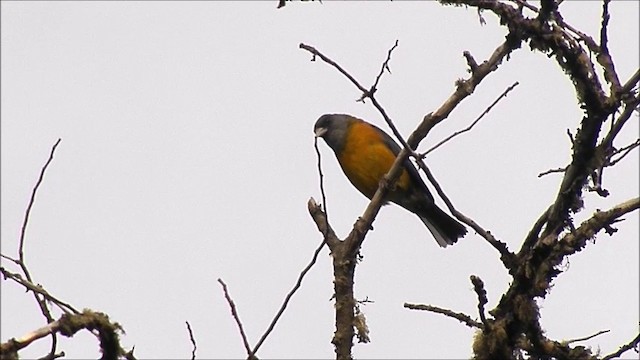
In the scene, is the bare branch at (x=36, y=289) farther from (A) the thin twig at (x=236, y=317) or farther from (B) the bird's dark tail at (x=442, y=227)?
(B) the bird's dark tail at (x=442, y=227)

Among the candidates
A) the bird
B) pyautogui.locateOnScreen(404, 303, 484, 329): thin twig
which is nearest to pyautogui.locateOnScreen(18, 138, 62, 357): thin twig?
pyautogui.locateOnScreen(404, 303, 484, 329): thin twig

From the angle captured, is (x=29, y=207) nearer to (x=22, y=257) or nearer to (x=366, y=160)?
(x=22, y=257)

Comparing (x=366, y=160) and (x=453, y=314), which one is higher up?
(x=366, y=160)

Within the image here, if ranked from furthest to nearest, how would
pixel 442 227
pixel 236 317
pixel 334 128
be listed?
1. pixel 334 128
2. pixel 442 227
3. pixel 236 317

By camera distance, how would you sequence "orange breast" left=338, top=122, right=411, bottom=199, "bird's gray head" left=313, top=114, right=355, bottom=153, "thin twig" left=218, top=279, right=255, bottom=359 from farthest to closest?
"bird's gray head" left=313, top=114, right=355, bottom=153
"orange breast" left=338, top=122, right=411, bottom=199
"thin twig" left=218, top=279, right=255, bottom=359

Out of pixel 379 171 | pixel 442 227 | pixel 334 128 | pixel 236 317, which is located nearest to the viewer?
pixel 236 317

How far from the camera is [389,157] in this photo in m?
7.21

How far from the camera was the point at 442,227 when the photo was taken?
753 cm

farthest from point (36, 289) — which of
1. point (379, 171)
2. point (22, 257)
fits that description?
point (379, 171)

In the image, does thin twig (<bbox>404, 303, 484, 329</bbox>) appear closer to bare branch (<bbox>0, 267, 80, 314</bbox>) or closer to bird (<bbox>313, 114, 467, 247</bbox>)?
bare branch (<bbox>0, 267, 80, 314</bbox>)

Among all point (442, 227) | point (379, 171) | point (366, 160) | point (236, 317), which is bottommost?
point (236, 317)

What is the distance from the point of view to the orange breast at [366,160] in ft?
23.5

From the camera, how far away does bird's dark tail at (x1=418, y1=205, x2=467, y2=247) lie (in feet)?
24.6

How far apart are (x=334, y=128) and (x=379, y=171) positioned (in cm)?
83
